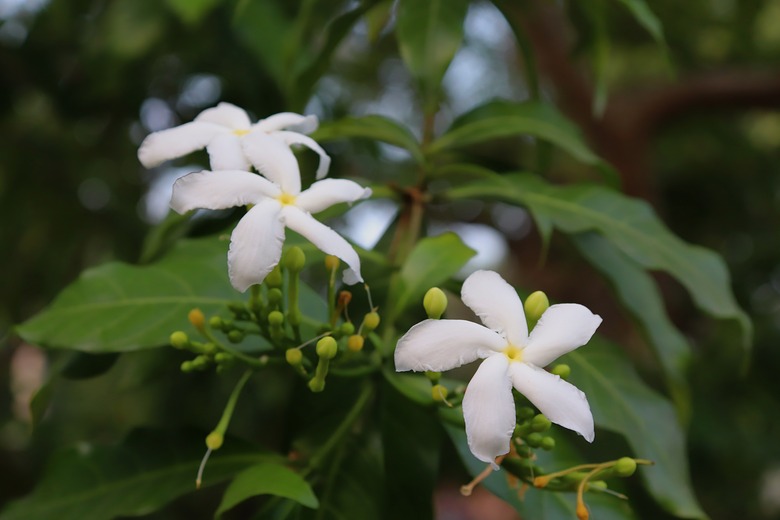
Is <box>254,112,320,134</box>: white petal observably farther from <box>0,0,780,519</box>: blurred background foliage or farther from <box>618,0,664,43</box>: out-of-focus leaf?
<box>618,0,664,43</box>: out-of-focus leaf

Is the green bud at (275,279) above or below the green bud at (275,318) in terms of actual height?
above

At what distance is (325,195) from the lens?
62 centimetres

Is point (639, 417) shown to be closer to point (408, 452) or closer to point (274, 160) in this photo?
point (408, 452)

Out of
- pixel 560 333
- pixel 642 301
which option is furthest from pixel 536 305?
pixel 642 301

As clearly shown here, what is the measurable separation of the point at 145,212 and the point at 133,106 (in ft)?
1.72

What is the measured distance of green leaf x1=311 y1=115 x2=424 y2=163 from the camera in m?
0.92

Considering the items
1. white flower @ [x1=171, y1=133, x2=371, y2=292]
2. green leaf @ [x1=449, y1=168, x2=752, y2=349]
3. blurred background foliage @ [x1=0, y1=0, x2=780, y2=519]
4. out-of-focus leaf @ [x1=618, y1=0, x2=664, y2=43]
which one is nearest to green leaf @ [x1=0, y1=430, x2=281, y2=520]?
blurred background foliage @ [x1=0, y1=0, x2=780, y2=519]

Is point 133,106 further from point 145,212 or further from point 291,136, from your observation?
point 291,136

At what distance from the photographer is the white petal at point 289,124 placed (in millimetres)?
722

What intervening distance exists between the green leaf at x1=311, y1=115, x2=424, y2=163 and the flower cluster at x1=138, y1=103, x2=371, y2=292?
0.16 metres

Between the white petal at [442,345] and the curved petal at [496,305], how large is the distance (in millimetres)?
14

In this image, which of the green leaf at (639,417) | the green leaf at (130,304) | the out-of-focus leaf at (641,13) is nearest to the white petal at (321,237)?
the green leaf at (130,304)

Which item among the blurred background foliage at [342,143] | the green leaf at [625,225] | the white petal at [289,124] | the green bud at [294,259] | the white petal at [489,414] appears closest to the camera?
the white petal at [489,414]

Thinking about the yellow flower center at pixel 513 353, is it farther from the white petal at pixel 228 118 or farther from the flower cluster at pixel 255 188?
the white petal at pixel 228 118
